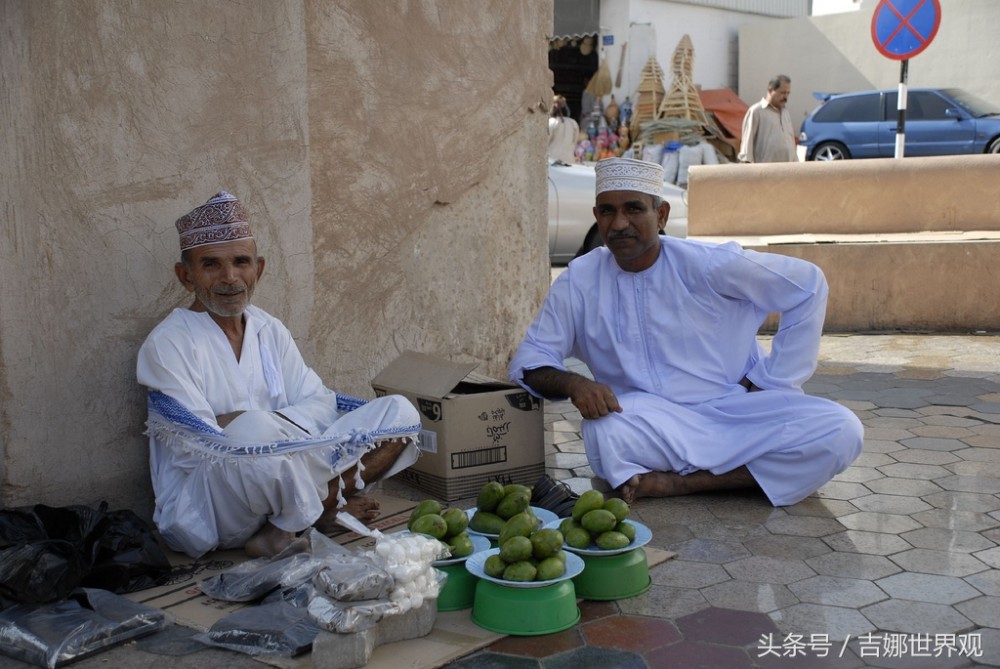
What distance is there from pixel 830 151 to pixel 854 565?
48.4 ft

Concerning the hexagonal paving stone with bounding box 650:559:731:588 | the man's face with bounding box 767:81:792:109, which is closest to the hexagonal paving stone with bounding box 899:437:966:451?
the hexagonal paving stone with bounding box 650:559:731:588

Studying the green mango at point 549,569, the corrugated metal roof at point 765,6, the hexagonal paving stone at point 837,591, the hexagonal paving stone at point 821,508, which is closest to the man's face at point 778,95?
the hexagonal paving stone at point 821,508

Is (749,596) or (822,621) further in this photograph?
(749,596)

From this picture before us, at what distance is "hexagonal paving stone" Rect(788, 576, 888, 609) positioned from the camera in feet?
9.70

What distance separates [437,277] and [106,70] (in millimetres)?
1941

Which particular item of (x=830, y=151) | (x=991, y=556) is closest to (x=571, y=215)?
(x=991, y=556)

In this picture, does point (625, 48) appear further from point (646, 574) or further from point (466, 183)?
point (646, 574)

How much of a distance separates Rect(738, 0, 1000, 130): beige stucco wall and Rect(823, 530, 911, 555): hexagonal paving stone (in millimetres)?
16105

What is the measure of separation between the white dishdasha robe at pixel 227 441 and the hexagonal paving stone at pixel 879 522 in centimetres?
165

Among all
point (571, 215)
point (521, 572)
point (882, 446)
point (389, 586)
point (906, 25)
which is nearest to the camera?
point (389, 586)

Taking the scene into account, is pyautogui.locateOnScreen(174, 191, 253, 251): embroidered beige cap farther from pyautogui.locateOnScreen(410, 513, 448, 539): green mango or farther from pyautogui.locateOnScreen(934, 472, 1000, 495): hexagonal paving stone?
pyautogui.locateOnScreen(934, 472, 1000, 495): hexagonal paving stone

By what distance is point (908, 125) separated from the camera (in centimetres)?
1597

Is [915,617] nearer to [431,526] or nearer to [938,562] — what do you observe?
[938,562]

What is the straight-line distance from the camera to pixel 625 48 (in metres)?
17.5
